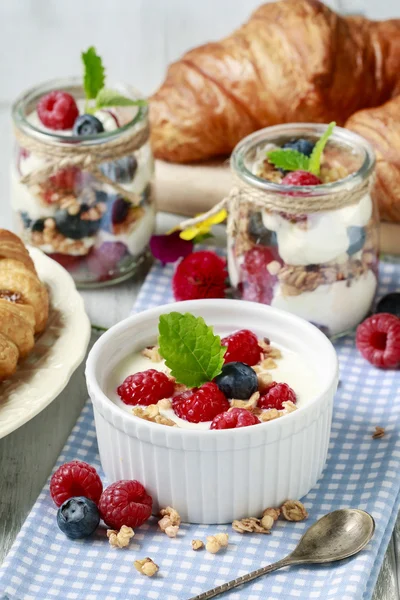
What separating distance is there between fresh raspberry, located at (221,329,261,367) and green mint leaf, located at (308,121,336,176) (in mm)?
445

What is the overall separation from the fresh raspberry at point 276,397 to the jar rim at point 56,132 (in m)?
0.78

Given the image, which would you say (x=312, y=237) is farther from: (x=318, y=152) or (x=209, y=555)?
(x=209, y=555)

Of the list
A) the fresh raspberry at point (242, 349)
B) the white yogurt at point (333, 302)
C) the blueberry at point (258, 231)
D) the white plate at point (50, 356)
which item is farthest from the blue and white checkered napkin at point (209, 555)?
the blueberry at point (258, 231)

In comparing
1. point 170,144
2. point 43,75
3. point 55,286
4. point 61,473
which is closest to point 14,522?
→ point 61,473

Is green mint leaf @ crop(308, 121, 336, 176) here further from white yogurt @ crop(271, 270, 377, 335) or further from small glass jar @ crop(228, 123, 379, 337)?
white yogurt @ crop(271, 270, 377, 335)

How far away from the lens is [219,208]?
2.22 metres

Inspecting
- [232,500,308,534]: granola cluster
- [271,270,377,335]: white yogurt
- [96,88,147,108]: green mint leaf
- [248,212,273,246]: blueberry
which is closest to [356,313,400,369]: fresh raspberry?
[271,270,377,335]: white yogurt

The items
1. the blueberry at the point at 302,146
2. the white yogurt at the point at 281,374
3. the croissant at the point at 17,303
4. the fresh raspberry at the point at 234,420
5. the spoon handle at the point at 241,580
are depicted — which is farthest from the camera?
the blueberry at the point at 302,146

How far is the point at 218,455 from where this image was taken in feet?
5.24

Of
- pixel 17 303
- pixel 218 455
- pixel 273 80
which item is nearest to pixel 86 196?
pixel 17 303

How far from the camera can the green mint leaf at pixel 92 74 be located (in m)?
2.26

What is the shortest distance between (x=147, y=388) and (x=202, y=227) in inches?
28.6

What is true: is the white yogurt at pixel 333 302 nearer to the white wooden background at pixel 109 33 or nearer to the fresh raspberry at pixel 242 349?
the fresh raspberry at pixel 242 349

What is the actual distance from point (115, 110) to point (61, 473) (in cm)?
101
